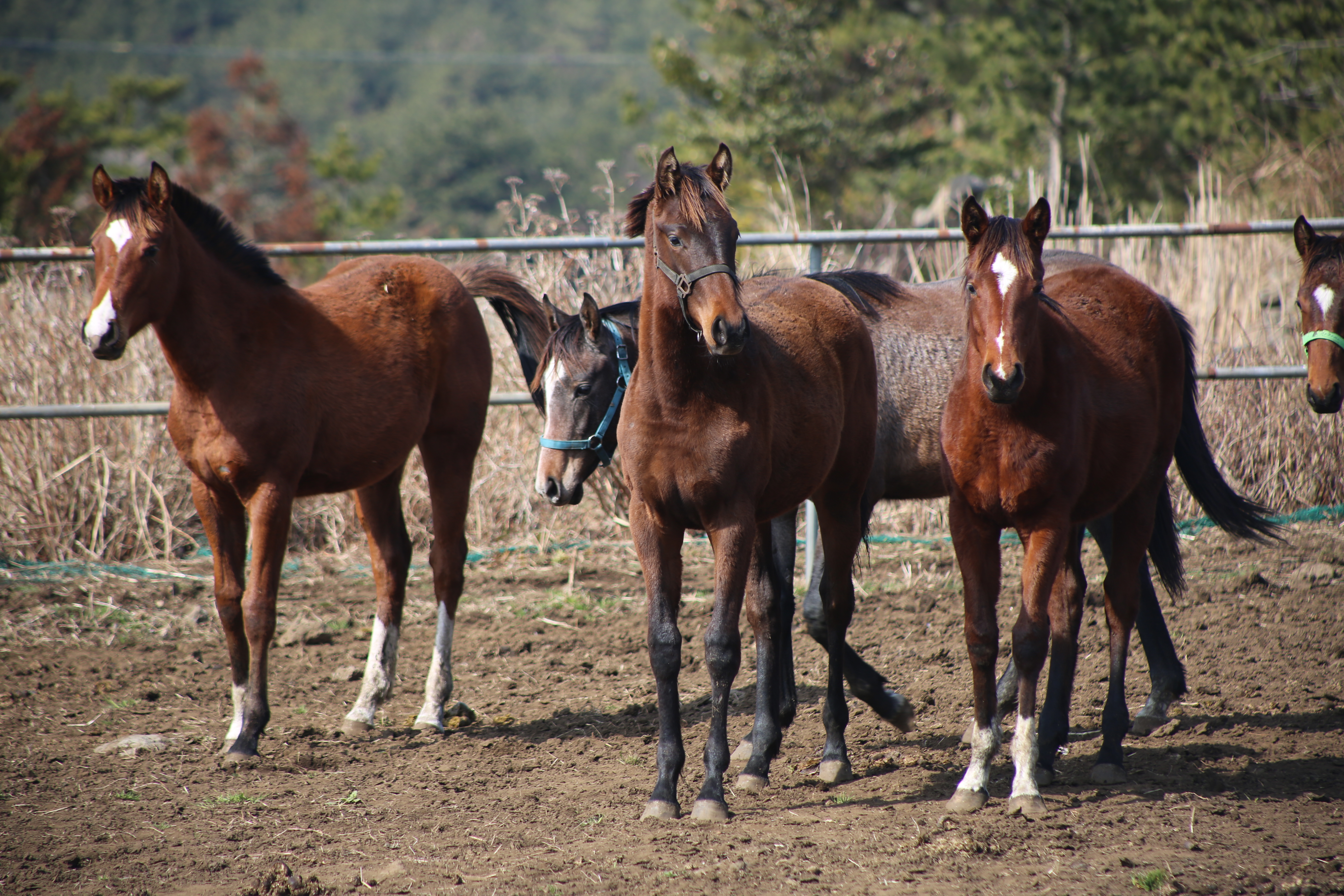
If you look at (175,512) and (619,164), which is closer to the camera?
(175,512)

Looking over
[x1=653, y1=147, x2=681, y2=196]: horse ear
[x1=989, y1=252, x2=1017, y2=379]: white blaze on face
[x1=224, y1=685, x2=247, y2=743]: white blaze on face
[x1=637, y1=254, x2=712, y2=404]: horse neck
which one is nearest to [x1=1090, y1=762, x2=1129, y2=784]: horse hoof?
[x1=989, y1=252, x2=1017, y2=379]: white blaze on face

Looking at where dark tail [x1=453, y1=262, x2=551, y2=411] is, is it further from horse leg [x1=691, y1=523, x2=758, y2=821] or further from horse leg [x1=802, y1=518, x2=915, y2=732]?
horse leg [x1=691, y1=523, x2=758, y2=821]

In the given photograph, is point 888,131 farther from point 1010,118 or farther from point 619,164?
point 619,164

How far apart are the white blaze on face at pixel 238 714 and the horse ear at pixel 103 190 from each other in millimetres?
1888

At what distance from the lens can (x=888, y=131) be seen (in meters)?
23.5

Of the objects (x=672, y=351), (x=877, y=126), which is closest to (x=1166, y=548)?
(x=672, y=351)

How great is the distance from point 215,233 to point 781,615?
2.74m

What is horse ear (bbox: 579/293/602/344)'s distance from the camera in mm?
4273

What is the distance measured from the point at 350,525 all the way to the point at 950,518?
491 cm

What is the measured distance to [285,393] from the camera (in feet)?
13.9

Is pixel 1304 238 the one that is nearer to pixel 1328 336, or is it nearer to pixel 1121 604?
pixel 1328 336

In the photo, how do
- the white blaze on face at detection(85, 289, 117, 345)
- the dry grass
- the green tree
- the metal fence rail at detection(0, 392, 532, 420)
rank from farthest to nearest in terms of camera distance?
the green tree, the dry grass, the metal fence rail at detection(0, 392, 532, 420), the white blaze on face at detection(85, 289, 117, 345)

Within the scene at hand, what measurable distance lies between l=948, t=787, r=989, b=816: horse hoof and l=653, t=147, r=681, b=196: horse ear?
6.63 ft

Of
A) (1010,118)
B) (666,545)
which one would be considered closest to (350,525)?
(666,545)
